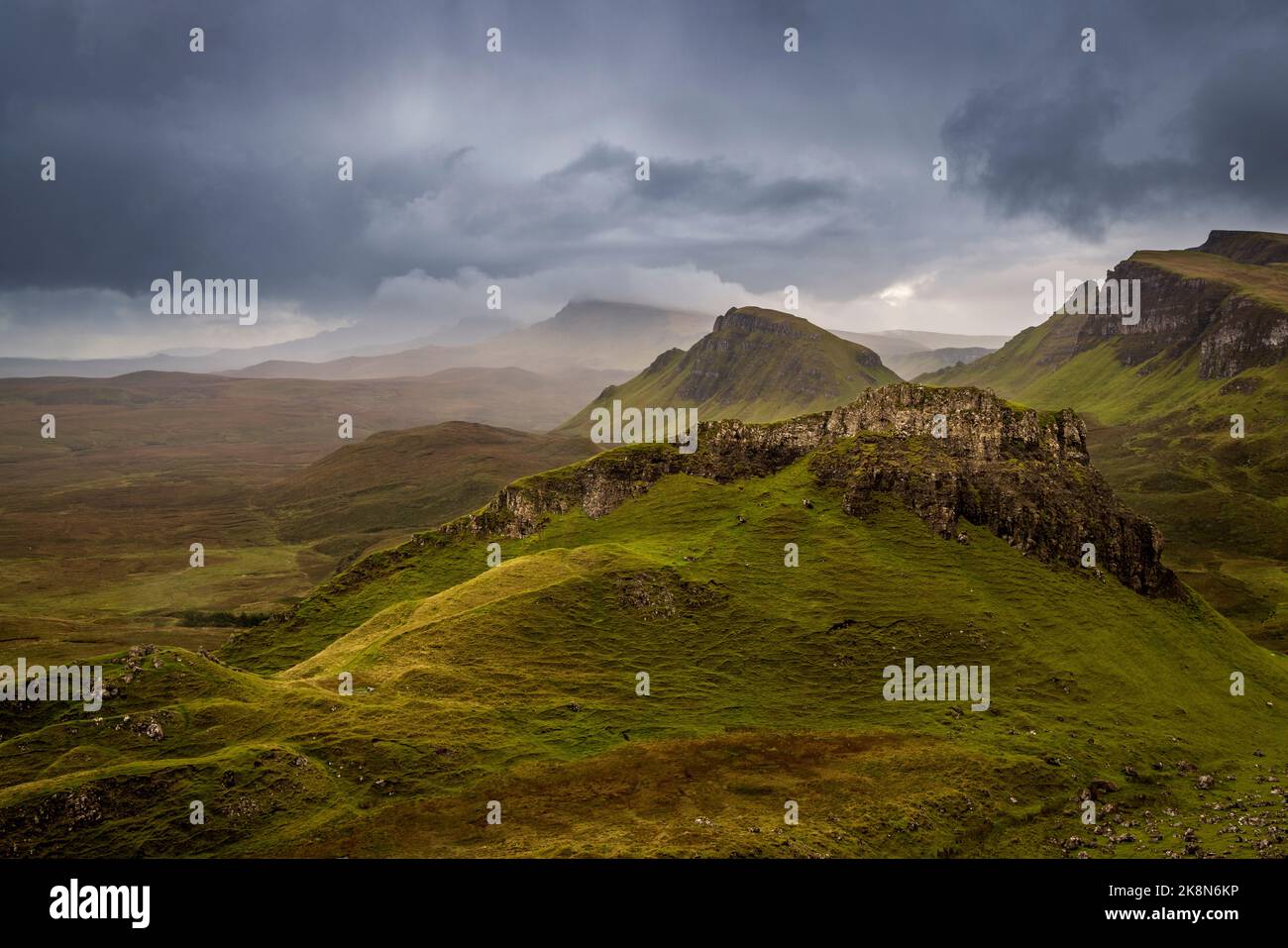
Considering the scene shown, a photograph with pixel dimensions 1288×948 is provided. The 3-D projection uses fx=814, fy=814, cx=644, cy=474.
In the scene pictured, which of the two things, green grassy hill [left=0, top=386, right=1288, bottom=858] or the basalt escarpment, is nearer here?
green grassy hill [left=0, top=386, right=1288, bottom=858]

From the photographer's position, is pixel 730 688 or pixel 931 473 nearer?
pixel 730 688

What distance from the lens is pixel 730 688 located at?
10275cm

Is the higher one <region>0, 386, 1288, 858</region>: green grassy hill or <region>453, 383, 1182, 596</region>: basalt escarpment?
<region>453, 383, 1182, 596</region>: basalt escarpment

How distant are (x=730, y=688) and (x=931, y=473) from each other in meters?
57.1

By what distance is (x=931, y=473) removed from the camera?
13638 cm

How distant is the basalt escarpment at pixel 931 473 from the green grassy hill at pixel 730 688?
0.54m

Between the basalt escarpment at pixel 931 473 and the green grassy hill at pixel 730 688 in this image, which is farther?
the basalt escarpment at pixel 931 473

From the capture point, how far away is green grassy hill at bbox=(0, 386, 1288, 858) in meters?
68.9

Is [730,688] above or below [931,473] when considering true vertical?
below

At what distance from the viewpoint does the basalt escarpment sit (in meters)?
132

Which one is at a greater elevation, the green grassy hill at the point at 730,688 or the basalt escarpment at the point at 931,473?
the basalt escarpment at the point at 931,473

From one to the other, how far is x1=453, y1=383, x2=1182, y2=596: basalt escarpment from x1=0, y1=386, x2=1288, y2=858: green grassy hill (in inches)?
21.4

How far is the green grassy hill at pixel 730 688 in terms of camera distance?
68875 mm

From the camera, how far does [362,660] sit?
103 m
